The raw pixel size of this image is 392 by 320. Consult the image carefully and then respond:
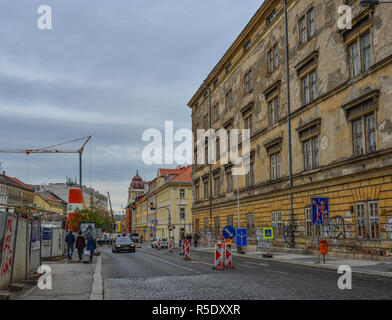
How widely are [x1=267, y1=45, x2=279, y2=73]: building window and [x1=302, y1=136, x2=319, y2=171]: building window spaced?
8256mm

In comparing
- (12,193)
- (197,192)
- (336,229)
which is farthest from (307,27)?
(12,193)

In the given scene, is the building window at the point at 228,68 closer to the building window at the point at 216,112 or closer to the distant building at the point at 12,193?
the building window at the point at 216,112

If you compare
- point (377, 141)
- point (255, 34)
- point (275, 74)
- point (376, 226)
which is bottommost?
point (376, 226)

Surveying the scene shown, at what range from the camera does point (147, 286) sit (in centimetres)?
1384

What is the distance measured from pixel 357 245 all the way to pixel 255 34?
23.5m

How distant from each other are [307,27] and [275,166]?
10.8 m

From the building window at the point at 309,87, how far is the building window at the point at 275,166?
5.90 meters

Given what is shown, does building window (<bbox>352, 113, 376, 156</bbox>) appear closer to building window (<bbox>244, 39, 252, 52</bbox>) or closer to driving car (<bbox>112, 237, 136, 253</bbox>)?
building window (<bbox>244, 39, 252, 52</bbox>)

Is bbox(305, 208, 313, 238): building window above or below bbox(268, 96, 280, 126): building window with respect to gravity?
below

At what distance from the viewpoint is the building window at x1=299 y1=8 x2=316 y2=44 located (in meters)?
31.0

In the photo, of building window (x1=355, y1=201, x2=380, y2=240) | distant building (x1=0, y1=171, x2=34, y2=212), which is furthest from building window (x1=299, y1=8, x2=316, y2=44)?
distant building (x1=0, y1=171, x2=34, y2=212)
